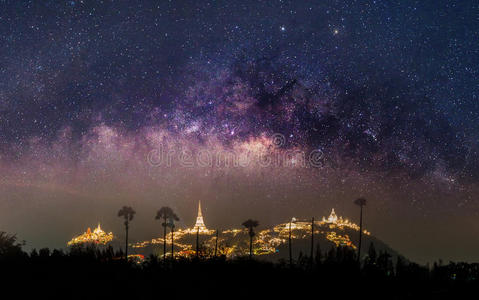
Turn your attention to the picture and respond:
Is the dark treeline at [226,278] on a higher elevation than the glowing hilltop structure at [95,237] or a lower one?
higher

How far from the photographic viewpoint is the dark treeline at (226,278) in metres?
13.7

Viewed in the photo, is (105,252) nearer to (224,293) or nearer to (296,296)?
(224,293)

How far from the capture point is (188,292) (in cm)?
1327

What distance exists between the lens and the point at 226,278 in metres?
15.8

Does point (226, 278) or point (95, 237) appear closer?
point (226, 278)

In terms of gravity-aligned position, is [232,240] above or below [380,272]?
below

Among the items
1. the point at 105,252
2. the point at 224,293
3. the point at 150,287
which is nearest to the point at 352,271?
the point at 224,293

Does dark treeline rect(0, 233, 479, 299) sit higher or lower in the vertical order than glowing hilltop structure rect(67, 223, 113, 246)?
higher

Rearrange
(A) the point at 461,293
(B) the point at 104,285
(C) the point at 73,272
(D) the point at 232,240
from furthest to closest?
(D) the point at 232,240, (C) the point at 73,272, (B) the point at 104,285, (A) the point at 461,293

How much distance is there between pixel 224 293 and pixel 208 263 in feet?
19.9

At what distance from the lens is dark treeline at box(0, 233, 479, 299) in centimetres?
1367

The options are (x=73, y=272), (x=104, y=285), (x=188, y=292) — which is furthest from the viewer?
(x=73, y=272)

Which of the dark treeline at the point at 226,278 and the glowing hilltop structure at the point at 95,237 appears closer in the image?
the dark treeline at the point at 226,278

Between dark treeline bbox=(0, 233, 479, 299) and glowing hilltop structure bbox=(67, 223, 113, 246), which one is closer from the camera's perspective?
dark treeline bbox=(0, 233, 479, 299)
